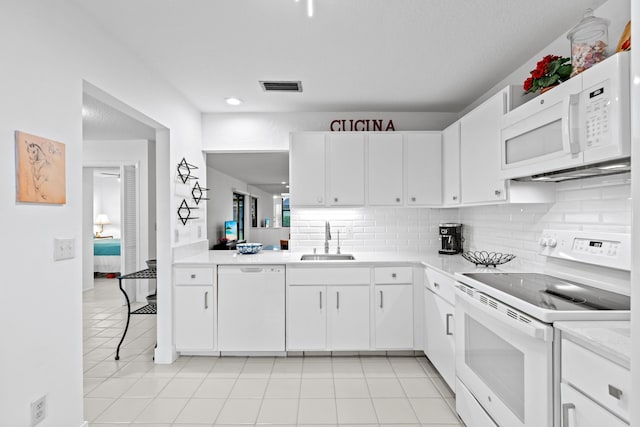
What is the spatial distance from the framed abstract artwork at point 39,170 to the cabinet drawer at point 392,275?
7.81 feet

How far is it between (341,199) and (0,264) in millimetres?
2601

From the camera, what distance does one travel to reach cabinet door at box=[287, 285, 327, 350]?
3115mm

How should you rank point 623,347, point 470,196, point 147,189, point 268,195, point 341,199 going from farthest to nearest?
point 268,195 → point 147,189 → point 341,199 → point 470,196 → point 623,347

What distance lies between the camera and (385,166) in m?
3.49

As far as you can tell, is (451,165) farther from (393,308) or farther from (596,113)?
(596,113)

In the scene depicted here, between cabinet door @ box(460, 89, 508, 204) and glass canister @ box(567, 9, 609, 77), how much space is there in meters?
0.53

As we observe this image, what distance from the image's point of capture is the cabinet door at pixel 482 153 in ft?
7.65

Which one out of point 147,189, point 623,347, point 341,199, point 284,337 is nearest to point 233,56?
point 341,199

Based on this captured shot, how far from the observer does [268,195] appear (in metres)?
12.4

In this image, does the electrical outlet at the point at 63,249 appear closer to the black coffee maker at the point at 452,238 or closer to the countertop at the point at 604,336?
the countertop at the point at 604,336

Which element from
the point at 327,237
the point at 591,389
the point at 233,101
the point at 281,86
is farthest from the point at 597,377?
the point at 233,101

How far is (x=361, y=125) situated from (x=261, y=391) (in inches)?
108

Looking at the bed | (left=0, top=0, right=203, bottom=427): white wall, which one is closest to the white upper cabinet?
(left=0, top=0, right=203, bottom=427): white wall

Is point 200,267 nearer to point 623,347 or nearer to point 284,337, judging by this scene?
point 284,337
